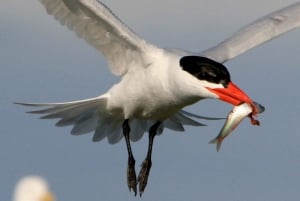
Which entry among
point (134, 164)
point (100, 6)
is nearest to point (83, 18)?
point (100, 6)

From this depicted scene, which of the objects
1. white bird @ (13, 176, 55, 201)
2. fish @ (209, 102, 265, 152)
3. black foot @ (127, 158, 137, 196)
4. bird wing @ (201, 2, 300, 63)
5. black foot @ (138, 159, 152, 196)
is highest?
white bird @ (13, 176, 55, 201)

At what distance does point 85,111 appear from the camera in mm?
13133

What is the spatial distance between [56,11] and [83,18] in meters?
0.35

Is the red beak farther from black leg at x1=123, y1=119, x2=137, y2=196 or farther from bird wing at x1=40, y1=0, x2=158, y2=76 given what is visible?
black leg at x1=123, y1=119, x2=137, y2=196

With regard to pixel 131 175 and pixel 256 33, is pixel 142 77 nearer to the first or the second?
pixel 131 175

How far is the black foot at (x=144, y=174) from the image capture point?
12.7 meters

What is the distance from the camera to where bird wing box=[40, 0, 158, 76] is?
11125mm

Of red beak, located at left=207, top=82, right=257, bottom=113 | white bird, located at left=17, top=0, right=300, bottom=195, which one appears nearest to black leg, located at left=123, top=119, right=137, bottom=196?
white bird, located at left=17, top=0, right=300, bottom=195

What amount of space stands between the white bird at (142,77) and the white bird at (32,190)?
5.13 metres

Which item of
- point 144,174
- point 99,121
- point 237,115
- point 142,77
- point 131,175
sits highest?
point 237,115

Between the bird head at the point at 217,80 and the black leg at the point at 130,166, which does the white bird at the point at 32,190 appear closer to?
the bird head at the point at 217,80

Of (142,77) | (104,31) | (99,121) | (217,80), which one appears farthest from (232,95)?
(99,121)

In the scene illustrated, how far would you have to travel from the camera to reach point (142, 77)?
11.5 metres

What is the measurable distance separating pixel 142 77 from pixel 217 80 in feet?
6.40
